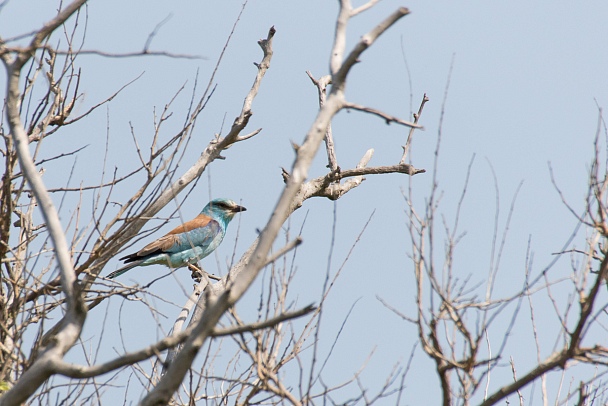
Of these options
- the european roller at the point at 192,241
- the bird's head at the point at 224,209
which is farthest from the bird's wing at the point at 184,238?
the bird's head at the point at 224,209

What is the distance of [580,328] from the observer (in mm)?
3727

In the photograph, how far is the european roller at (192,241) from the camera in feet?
33.1

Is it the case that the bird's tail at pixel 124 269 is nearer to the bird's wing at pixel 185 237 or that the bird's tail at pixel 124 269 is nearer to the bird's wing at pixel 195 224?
the bird's wing at pixel 185 237

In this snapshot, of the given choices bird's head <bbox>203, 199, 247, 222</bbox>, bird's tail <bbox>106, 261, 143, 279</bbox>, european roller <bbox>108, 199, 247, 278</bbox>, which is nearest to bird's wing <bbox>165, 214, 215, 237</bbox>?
european roller <bbox>108, 199, 247, 278</bbox>

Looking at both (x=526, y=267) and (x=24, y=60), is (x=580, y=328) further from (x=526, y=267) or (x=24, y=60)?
(x=24, y=60)

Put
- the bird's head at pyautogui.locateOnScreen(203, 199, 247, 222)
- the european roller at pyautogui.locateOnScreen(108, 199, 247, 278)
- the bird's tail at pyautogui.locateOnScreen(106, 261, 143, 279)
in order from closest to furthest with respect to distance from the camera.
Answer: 1. the bird's tail at pyautogui.locateOnScreen(106, 261, 143, 279)
2. the european roller at pyautogui.locateOnScreen(108, 199, 247, 278)
3. the bird's head at pyautogui.locateOnScreen(203, 199, 247, 222)

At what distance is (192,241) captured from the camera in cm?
1040

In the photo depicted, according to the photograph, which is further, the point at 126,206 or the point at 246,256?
the point at 246,256

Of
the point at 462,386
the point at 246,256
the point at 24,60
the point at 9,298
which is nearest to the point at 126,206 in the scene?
the point at 9,298

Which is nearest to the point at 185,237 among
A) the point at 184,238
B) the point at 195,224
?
the point at 184,238

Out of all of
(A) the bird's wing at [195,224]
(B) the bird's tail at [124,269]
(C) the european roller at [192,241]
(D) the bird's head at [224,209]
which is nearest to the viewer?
(B) the bird's tail at [124,269]

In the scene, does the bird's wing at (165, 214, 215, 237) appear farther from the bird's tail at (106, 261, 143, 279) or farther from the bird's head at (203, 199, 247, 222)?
the bird's tail at (106, 261, 143, 279)

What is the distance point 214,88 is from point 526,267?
2387 millimetres

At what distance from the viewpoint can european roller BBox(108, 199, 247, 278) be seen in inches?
397
